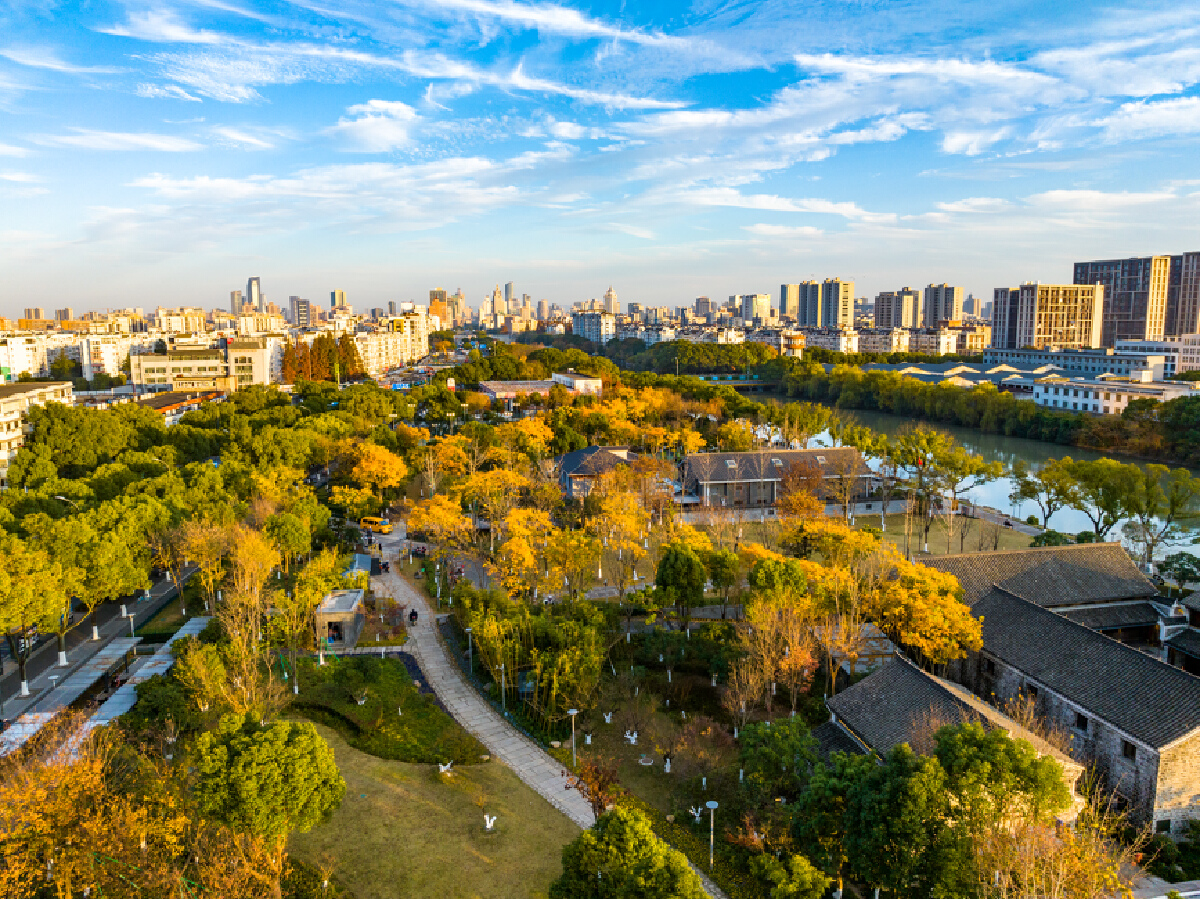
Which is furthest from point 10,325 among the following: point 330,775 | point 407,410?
point 330,775

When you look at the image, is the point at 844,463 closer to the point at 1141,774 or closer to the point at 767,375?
the point at 1141,774

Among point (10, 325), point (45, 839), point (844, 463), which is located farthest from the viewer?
point (10, 325)

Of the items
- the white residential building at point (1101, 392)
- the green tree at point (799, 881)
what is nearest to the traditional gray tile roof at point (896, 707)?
the green tree at point (799, 881)

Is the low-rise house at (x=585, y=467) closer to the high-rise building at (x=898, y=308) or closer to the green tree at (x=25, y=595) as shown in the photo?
the green tree at (x=25, y=595)

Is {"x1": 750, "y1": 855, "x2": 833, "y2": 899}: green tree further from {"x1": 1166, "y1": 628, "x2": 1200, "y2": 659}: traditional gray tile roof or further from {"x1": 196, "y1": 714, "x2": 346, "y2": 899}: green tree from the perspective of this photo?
{"x1": 1166, "y1": 628, "x2": 1200, "y2": 659}: traditional gray tile roof

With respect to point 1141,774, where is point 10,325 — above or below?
above

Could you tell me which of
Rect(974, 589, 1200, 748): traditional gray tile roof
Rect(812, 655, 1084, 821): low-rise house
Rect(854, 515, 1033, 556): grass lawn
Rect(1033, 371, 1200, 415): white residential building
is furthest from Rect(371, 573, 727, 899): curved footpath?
→ Rect(1033, 371, 1200, 415): white residential building
